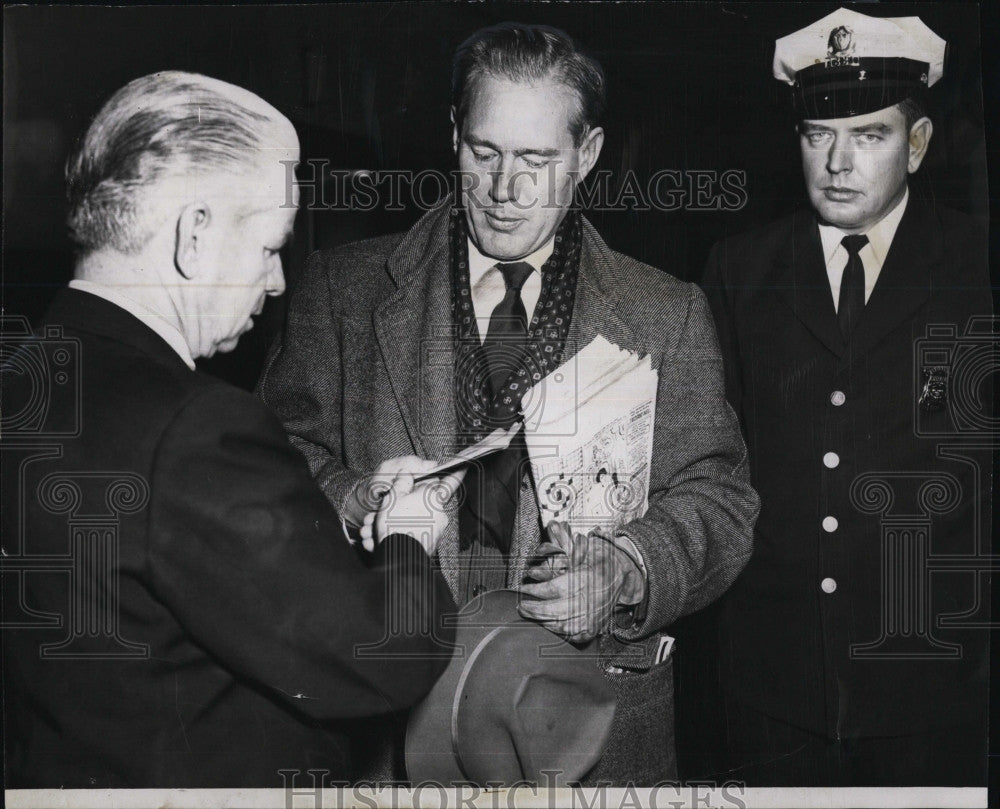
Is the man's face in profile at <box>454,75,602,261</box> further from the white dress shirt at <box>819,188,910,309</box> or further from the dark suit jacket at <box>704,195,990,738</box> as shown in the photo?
the white dress shirt at <box>819,188,910,309</box>

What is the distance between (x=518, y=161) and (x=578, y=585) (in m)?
1.11

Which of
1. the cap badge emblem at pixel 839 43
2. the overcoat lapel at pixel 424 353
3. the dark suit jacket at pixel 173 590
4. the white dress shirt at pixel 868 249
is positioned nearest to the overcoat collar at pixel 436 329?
the overcoat lapel at pixel 424 353

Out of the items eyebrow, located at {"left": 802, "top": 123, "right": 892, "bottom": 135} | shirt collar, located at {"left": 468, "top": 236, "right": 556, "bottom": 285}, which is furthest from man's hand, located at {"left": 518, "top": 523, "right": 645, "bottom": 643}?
eyebrow, located at {"left": 802, "top": 123, "right": 892, "bottom": 135}

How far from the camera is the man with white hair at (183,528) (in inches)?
94.7

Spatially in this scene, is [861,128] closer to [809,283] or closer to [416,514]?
[809,283]

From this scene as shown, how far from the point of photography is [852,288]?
2719 millimetres

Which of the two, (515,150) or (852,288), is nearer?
(515,150)

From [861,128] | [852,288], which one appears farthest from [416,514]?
[861,128]

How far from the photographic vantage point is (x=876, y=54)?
2736 millimetres

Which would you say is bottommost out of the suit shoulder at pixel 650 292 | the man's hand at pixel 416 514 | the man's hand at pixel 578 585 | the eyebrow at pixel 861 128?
the man's hand at pixel 578 585

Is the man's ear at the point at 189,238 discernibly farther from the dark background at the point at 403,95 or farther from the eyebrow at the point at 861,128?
the eyebrow at the point at 861,128

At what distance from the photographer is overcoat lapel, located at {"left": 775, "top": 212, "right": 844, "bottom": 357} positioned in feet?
8.89

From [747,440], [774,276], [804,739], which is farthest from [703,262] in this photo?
[804,739]

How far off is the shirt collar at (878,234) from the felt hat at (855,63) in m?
0.28
